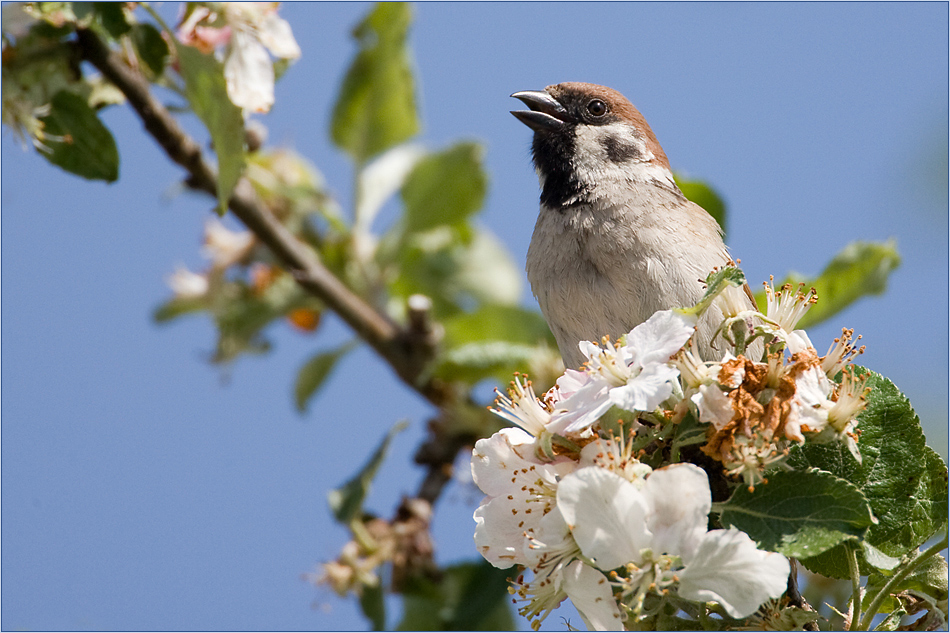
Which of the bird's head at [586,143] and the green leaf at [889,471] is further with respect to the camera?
the bird's head at [586,143]

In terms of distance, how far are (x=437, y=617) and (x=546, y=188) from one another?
195cm

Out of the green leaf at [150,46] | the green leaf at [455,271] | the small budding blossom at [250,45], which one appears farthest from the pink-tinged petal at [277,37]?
the green leaf at [455,271]

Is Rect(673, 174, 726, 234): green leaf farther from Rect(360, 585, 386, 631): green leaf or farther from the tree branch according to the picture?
Rect(360, 585, 386, 631): green leaf

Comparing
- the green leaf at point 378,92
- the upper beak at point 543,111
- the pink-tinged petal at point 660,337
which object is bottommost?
the pink-tinged petal at point 660,337

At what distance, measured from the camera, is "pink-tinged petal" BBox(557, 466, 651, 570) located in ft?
5.82

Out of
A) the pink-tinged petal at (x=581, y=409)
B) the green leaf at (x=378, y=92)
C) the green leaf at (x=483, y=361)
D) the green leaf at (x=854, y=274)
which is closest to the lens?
the pink-tinged petal at (x=581, y=409)

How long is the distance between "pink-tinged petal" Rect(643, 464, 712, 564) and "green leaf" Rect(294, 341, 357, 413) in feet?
10.4

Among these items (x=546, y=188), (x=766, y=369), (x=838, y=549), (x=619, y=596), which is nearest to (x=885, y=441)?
(x=838, y=549)

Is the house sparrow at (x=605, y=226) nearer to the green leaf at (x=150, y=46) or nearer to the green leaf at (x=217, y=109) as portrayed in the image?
the green leaf at (x=217, y=109)

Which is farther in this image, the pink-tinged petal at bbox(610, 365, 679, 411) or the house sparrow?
the house sparrow

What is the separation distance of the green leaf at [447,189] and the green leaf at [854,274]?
194 cm

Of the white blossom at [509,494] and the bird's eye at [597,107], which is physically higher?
the bird's eye at [597,107]

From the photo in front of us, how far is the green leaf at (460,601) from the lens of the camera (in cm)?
394

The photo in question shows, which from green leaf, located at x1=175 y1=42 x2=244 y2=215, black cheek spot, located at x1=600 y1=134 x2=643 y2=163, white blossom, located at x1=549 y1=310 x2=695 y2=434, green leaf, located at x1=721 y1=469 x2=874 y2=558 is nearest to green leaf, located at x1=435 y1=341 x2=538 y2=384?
black cheek spot, located at x1=600 y1=134 x2=643 y2=163
